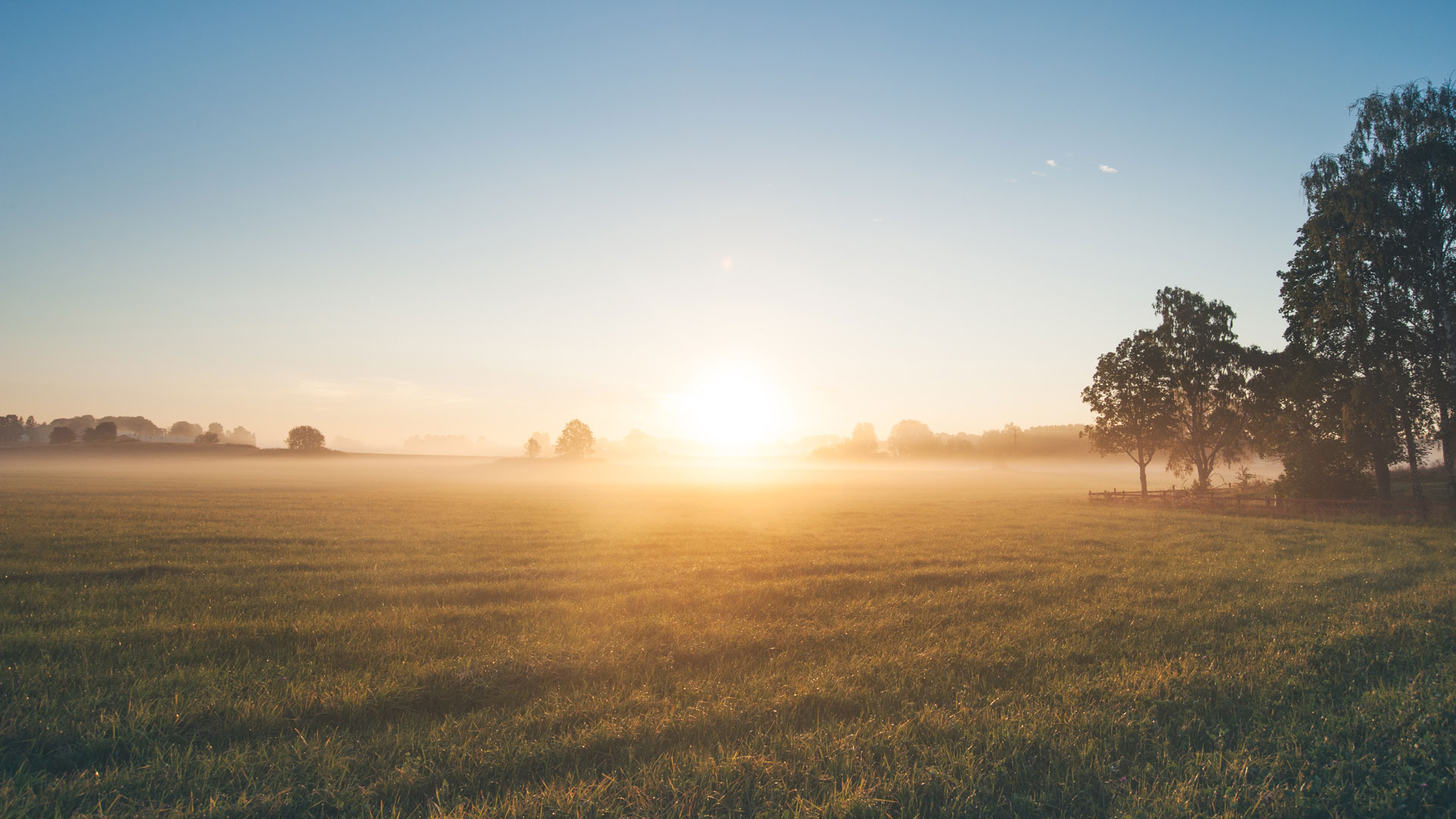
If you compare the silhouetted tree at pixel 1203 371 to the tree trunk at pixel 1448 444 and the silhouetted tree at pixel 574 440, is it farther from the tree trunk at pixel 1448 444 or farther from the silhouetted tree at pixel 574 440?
the silhouetted tree at pixel 574 440

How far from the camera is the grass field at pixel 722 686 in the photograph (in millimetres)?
4703

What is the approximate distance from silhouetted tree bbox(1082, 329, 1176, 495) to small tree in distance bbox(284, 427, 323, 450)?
18280cm

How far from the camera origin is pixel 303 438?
16125 centimetres

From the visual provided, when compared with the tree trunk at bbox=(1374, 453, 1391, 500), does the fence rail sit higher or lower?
lower

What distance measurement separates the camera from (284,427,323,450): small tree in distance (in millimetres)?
160125

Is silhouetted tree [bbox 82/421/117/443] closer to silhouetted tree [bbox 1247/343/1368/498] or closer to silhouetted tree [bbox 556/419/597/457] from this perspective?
silhouetted tree [bbox 556/419/597/457]

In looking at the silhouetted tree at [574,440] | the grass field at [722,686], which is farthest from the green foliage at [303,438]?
the grass field at [722,686]

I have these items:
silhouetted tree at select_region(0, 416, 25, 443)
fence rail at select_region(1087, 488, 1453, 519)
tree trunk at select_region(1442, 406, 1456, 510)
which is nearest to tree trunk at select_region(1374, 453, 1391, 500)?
fence rail at select_region(1087, 488, 1453, 519)

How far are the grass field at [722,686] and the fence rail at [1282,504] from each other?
45.9 feet

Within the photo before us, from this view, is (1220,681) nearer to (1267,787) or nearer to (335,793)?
(1267,787)

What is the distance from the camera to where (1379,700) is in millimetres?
6473

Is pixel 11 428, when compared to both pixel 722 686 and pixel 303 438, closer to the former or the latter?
pixel 303 438

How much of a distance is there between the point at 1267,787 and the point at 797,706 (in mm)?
4065

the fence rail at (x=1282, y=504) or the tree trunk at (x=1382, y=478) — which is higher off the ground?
the tree trunk at (x=1382, y=478)
